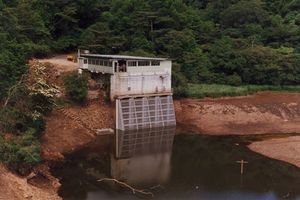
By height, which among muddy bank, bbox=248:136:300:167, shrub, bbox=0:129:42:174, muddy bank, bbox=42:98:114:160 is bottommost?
muddy bank, bbox=248:136:300:167

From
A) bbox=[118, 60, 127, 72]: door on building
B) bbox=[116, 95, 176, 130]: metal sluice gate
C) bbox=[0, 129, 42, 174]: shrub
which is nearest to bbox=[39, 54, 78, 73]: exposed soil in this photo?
bbox=[118, 60, 127, 72]: door on building

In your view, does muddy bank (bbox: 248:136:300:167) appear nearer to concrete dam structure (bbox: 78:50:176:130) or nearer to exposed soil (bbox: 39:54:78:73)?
concrete dam structure (bbox: 78:50:176:130)

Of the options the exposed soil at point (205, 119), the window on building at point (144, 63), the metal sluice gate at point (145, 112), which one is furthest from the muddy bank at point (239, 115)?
the window on building at point (144, 63)

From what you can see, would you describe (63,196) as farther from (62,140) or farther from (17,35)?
(17,35)

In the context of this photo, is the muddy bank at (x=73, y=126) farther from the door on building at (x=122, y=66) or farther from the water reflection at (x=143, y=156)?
the door on building at (x=122, y=66)

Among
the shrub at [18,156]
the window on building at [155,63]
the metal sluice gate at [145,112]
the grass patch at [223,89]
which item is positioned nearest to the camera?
the shrub at [18,156]

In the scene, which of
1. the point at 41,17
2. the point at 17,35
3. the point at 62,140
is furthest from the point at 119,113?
the point at 41,17
